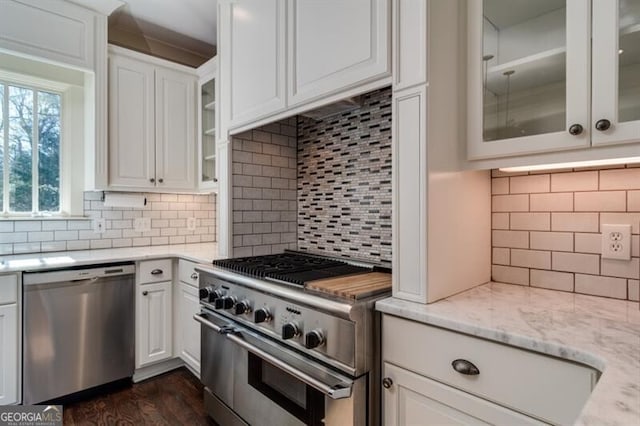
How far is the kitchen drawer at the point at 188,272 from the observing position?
7.34ft

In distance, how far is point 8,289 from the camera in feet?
6.22

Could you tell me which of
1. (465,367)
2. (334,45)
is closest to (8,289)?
(334,45)

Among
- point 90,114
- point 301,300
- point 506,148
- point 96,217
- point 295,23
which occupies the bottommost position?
point 301,300

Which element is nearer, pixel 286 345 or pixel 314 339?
pixel 314 339

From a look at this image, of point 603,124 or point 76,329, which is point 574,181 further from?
point 76,329

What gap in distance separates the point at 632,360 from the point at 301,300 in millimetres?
955

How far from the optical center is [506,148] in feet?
3.97

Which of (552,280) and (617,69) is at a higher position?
(617,69)

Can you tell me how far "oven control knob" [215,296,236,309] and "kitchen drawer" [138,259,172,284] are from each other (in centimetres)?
85

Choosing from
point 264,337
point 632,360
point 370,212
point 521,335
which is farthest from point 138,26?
point 632,360

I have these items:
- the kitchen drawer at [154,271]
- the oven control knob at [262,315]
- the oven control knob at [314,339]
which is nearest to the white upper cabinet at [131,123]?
the kitchen drawer at [154,271]

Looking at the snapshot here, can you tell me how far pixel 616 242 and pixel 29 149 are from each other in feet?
11.5

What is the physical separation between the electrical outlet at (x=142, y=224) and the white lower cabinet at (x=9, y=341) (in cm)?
102

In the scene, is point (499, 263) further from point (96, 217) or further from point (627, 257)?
point (96, 217)
